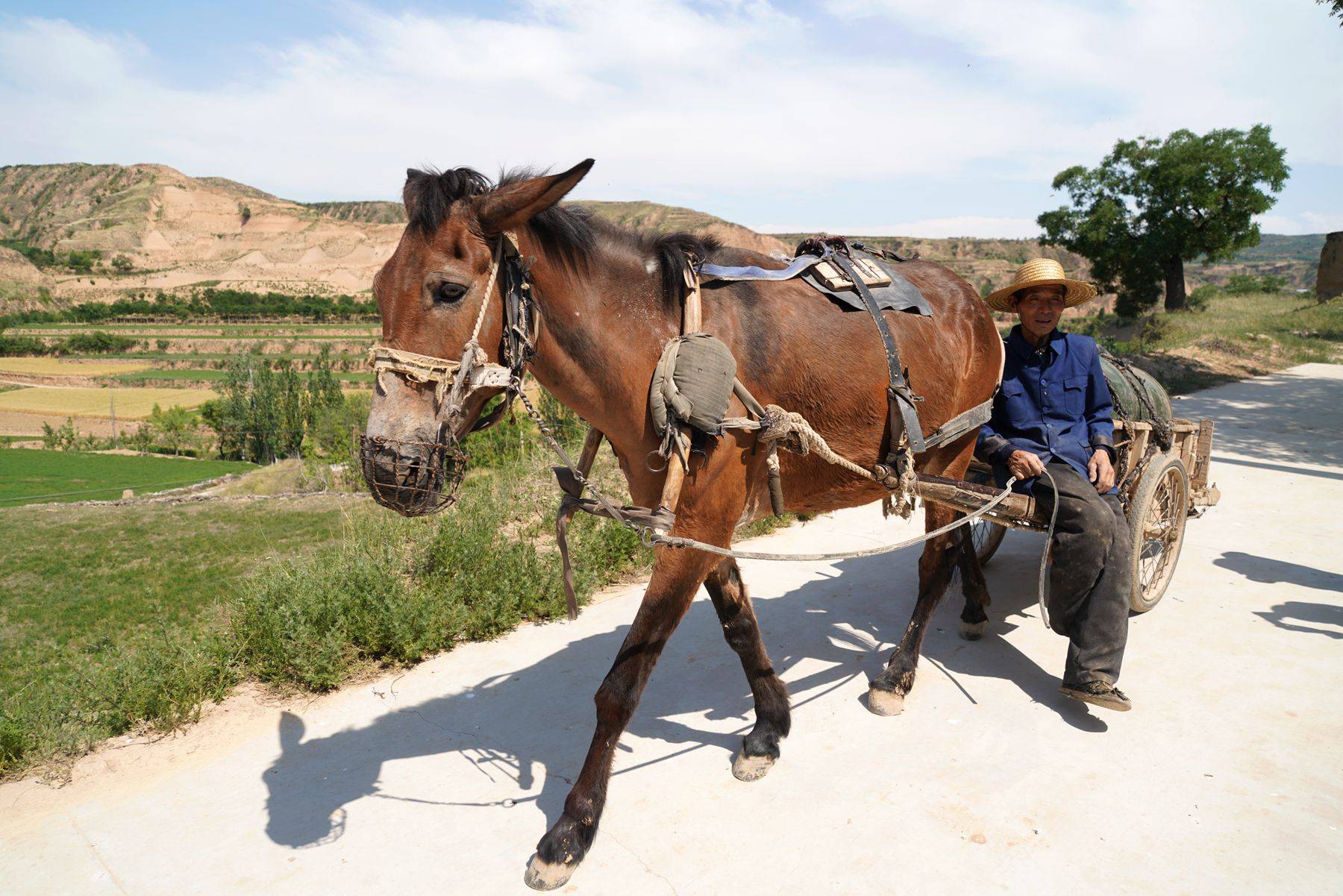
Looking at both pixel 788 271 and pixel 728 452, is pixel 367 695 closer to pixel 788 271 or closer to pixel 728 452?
pixel 728 452

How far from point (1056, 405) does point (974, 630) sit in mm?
1559

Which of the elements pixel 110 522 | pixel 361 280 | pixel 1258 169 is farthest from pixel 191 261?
pixel 1258 169

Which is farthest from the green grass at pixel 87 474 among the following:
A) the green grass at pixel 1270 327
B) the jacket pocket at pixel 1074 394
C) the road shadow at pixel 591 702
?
the green grass at pixel 1270 327

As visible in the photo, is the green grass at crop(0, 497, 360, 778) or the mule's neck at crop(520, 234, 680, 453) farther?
the green grass at crop(0, 497, 360, 778)

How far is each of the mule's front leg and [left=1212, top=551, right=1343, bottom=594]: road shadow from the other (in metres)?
4.85

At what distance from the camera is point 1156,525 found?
14.8ft

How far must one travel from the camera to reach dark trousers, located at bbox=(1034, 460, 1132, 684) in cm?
345

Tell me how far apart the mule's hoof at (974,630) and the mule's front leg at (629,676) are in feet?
8.33

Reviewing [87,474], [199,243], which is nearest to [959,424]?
[87,474]

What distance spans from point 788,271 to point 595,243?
0.96m

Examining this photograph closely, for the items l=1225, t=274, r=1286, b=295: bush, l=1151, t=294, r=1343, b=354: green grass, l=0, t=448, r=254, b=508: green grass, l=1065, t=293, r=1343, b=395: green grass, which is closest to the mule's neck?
l=1065, t=293, r=1343, b=395: green grass

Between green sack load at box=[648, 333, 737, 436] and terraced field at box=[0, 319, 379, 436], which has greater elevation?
green sack load at box=[648, 333, 737, 436]

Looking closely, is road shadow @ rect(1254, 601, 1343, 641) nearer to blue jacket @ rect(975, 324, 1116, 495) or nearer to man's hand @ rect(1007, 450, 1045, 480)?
blue jacket @ rect(975, 324, 1116, 495)

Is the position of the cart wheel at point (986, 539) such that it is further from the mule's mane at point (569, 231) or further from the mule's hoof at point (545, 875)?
the mule's hoof at point (545, 875)
